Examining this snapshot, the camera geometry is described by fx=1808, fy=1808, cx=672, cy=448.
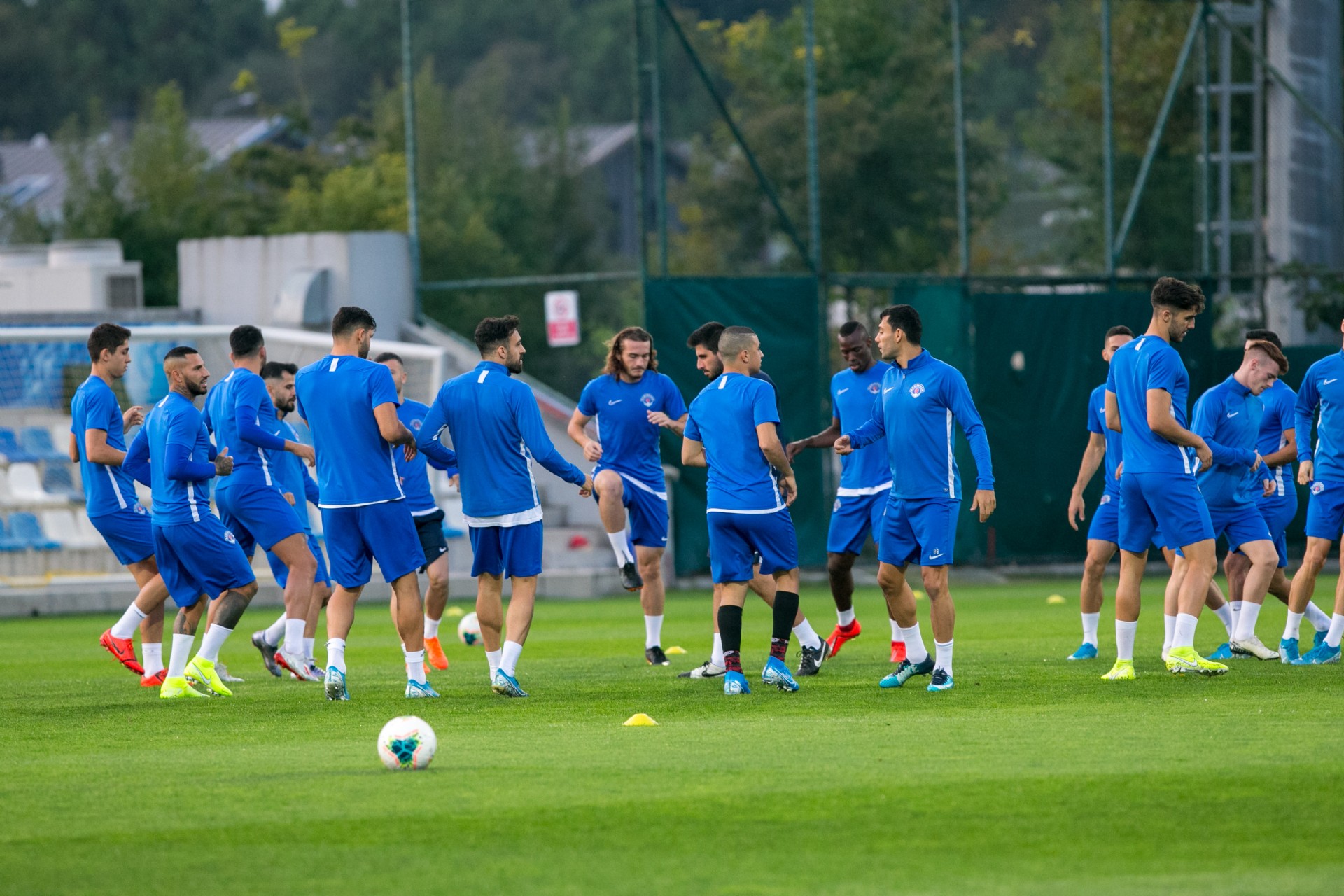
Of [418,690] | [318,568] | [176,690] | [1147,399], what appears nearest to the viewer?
[1147,399]

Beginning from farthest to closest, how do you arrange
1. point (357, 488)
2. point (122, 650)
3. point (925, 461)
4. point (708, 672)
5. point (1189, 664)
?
1. point (122, 650)
2. point (708, 672)
3. point (1189, 664)
4. point (357, 488)
5. point (925, 461)

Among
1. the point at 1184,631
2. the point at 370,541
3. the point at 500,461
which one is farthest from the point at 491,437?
the point at 1184,631

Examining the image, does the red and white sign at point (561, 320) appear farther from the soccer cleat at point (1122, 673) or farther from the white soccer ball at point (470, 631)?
the soccer cleat at point (1122, 673)

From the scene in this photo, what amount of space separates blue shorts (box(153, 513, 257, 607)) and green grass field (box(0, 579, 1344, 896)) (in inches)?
28.7

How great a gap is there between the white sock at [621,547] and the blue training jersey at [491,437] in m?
2.85

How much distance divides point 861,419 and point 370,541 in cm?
364

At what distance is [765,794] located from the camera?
7117 millimetres

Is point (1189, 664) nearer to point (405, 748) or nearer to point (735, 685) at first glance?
point (735, 685)

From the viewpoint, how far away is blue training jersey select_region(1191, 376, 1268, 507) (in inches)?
464

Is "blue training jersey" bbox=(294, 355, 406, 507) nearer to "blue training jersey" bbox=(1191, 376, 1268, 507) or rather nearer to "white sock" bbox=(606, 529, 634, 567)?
"white sock" bbox=(606, 529, 634, 567)

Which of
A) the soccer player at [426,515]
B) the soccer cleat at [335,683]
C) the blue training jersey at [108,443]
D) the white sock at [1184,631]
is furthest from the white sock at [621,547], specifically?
the white sock at [1184,631]

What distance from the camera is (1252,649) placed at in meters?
11.9

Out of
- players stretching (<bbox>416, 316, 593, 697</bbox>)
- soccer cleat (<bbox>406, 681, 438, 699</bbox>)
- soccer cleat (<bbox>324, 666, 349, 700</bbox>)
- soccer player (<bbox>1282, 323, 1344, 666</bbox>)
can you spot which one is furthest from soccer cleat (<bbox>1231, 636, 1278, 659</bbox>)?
soccer cleat (<bbox>324, 666, 349, 700</bbox>)

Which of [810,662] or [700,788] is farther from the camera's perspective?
[810,662]
